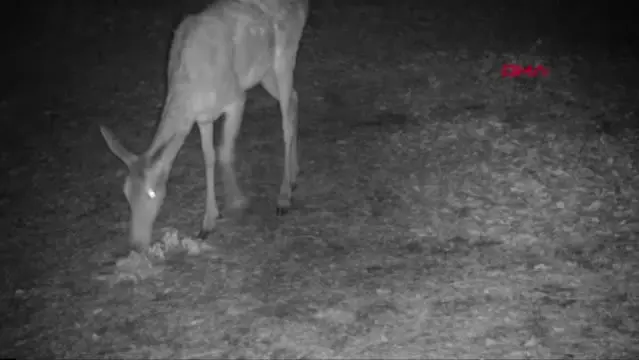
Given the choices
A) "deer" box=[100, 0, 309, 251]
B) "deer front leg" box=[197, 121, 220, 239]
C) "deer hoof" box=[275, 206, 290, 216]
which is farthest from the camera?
"deer hoof" box=[275, 206, 290, 216]

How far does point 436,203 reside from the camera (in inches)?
297

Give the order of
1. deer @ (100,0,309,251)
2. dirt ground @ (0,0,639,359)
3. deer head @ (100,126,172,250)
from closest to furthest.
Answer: dirt ground @ (0,0,639,359), deer head @ (100,126,172,250), deer @ (100,0,309,251)

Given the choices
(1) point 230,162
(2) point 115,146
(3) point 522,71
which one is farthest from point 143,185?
(3) point 522,71

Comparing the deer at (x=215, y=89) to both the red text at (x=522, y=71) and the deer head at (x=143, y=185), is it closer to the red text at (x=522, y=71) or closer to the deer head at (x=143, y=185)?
the deer head at (x=143, y=185)

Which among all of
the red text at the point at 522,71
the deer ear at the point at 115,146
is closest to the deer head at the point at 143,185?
the deer ear at the point at 115,146

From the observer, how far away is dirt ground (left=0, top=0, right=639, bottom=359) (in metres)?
5.62

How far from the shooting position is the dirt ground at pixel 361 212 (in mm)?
5617

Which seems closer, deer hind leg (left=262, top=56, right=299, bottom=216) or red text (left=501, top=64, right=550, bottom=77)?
deer hind leg (left=262, top=56, right=299, bottom=216)

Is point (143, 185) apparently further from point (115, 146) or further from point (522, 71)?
point (522, 71)

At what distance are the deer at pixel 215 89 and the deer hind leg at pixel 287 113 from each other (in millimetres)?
10

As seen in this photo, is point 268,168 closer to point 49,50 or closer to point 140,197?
point 140,197

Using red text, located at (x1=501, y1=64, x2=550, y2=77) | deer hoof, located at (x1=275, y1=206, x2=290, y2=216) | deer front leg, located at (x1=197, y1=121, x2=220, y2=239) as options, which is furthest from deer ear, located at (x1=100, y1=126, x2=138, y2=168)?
red text, located at (x1=501, y1=64, x2=550, y2=77)

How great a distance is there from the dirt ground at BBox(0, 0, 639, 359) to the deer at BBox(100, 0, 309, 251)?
18.9 inches

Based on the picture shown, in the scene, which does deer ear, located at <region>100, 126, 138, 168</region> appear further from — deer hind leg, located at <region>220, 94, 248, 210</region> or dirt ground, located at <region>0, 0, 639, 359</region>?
deer hind leg, located at <region>220, 94, 248, 210</region>
